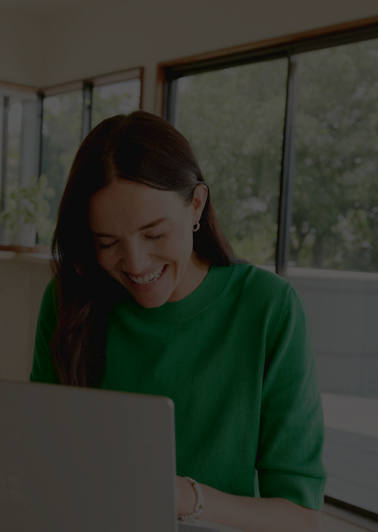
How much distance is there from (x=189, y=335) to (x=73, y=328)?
0.69 ft

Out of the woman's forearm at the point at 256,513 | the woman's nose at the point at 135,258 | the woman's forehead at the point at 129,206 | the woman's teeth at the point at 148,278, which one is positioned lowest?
the woman's forearm at the point at 256,513

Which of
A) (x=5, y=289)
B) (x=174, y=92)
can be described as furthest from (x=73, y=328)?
(x=5, y=289)

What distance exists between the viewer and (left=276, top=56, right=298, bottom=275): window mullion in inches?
116

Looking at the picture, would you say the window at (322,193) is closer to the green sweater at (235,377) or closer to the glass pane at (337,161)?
the glass pane at (337,161)

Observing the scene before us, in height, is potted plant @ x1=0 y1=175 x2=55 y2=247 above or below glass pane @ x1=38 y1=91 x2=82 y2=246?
below

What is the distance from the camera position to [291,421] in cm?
92

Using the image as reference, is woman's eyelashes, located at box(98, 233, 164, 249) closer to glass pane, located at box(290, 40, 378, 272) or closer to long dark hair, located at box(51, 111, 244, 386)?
long dark hair, located at box(51, 111, 244, 386)

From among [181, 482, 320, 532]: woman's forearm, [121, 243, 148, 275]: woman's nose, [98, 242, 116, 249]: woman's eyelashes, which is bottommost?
[181, 482, 320, 532]: woman's forearm

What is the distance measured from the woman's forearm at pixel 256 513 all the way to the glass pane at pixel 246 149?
7.28 ft

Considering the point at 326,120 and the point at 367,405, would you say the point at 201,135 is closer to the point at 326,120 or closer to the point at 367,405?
the point at 326,120

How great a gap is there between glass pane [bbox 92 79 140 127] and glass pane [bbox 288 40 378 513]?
1.30 meters

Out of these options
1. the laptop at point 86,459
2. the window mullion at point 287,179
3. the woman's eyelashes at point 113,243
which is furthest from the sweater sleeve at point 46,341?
the window mullion at point 287,179

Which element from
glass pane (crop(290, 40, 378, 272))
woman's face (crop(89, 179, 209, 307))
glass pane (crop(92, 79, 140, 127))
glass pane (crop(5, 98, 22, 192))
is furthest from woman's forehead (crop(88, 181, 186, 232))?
glass pane (crop(5, 98, 22, 192))

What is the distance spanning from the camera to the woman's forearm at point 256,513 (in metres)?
0.83
